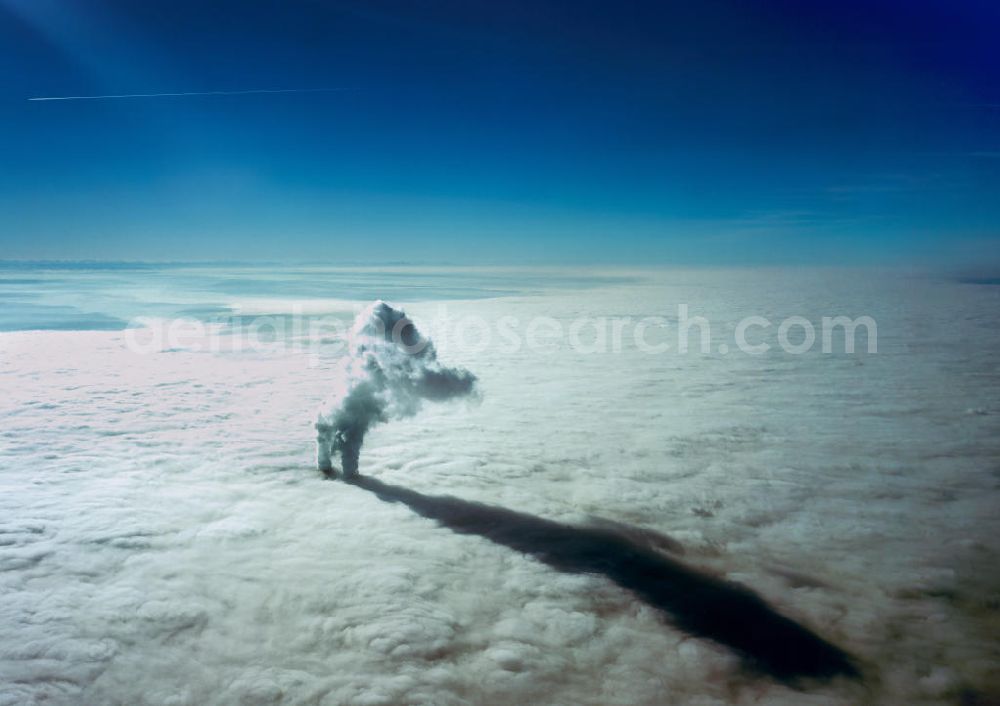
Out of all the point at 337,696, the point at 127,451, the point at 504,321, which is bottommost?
the point at 337,696

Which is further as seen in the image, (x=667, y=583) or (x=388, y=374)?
(x=388, y=374)

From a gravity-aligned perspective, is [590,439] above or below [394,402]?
below

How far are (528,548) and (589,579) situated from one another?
52.2 inches

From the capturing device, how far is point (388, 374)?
1029cm

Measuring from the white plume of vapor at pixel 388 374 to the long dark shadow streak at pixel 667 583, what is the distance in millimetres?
1905

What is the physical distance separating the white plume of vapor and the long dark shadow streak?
6.25 ft

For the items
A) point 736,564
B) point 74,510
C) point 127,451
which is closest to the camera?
point 736,564

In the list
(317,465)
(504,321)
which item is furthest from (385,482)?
(504,321)

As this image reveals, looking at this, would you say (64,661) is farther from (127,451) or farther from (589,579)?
(127,451)

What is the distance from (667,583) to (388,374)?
581 cm

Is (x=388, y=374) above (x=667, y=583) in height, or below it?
above

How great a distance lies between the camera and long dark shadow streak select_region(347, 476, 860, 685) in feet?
20.4

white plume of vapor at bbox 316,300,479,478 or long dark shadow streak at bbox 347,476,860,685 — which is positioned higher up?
white plume of vapor at bbox 316,300,479,478

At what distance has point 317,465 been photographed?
13.0 m
